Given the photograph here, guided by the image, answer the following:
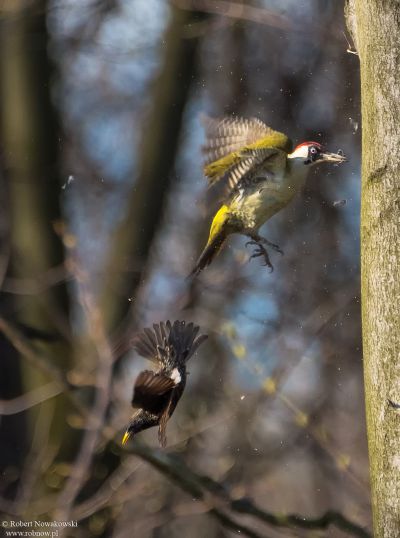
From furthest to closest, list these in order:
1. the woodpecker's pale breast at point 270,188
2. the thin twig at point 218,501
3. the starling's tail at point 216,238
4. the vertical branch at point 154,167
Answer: the vertical branch at point 154,167 < the thin twig at point 218,501 < the starling's tail at point 216,238 < the woodpecker's pale breast at point 270,188

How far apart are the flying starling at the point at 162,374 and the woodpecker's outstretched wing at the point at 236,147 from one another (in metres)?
0.38

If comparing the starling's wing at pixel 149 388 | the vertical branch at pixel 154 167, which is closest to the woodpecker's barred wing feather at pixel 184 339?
the starling's wing at pixel 149 388

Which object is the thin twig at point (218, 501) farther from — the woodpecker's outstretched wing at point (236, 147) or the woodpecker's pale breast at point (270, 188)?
the woodpecker's outstretched wing at point (236, 147)

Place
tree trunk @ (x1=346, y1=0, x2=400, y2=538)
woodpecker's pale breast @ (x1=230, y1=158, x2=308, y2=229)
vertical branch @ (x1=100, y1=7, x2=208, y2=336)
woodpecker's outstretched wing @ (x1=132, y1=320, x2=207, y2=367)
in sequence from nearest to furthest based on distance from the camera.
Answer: tree trunk @ (x1=346, y1=0, x2=400, y2=538) < woodpecker's outstretched wing @ (x1=132, y1=320, x2=207, y2=367) < woodpecker's pale breast @ (x1=230, y1=158, x2=308, y2=229) < vertical branch @ (x1=100, y1=7, x2=208, y2=336)

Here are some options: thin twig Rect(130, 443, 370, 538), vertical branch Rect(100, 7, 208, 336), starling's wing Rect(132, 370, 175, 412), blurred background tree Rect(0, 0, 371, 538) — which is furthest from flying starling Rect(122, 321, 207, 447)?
vertical branch Rect(100, 7, 208, 336)

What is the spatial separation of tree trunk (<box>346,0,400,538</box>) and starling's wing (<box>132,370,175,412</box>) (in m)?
0.41

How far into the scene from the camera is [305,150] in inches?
89.5

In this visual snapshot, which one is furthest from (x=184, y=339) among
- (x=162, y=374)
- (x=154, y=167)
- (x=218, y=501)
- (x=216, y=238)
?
(x=154, y=167)

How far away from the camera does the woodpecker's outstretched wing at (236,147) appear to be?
223 centimetres

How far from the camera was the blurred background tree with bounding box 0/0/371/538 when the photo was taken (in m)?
5.48

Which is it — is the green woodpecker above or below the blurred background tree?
above

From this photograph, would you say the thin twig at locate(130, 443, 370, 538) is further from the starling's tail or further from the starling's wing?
the starling's wing

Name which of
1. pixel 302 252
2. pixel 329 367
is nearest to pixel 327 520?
pixel 302 252

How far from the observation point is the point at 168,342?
2223 mm
